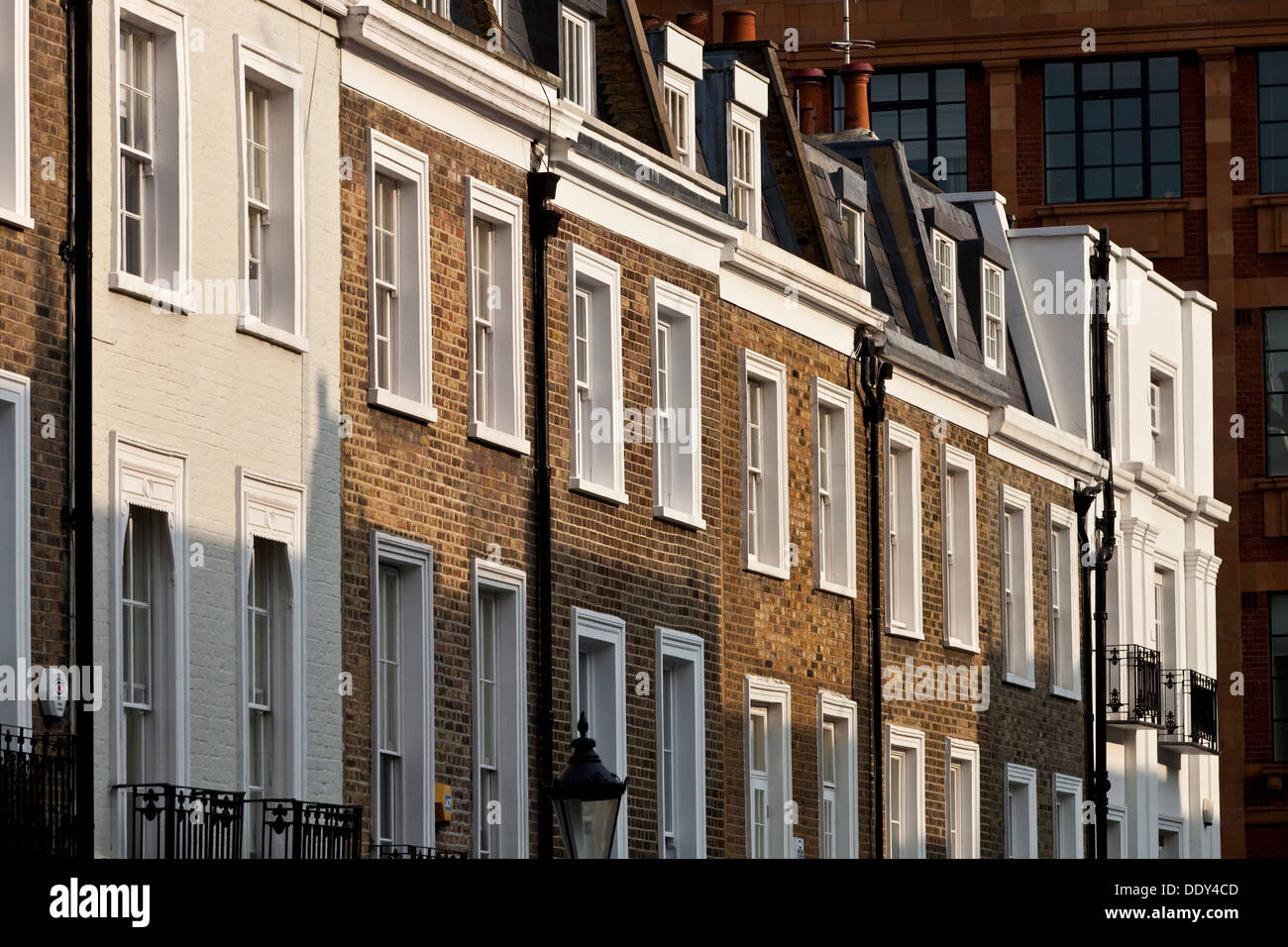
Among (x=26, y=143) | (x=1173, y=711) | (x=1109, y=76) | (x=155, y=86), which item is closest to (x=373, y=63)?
(x=155, y=86)

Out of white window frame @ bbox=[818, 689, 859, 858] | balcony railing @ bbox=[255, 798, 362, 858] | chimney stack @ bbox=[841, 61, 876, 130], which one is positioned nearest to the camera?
balcony railing @ bbox=[255, 798, 362, 858]

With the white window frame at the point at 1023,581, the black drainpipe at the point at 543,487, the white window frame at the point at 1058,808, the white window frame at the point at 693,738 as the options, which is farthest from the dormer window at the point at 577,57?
the white window frame at the point at 1058,808

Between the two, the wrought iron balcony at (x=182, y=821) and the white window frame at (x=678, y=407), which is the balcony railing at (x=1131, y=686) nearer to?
the white window frame at (x=678, y=407)

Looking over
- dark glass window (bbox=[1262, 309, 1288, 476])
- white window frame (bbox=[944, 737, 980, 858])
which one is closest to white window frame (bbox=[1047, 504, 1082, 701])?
white window frame (bbox=[944, 737, 980, 858])

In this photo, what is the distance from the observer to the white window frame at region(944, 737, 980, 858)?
38.8 metres

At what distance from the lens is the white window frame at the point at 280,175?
23703 millimetres

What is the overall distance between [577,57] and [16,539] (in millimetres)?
11752

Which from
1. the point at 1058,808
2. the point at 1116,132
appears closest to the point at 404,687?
the point at 1058,808

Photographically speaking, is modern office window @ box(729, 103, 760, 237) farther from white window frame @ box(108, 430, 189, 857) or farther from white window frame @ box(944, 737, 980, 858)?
white window frame @ box(108, 430, 189, 857)

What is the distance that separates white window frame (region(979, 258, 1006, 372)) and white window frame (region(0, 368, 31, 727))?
23.9 meters

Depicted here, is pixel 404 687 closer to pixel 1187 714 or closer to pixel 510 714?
pixel 510 714

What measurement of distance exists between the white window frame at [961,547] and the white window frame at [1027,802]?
7.05 feet

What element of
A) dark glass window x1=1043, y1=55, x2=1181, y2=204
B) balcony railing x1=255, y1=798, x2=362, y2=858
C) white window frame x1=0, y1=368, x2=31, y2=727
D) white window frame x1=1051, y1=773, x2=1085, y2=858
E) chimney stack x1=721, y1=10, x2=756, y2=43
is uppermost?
dark glass window x1=1043, y1=55, x2=1181, y2=204
